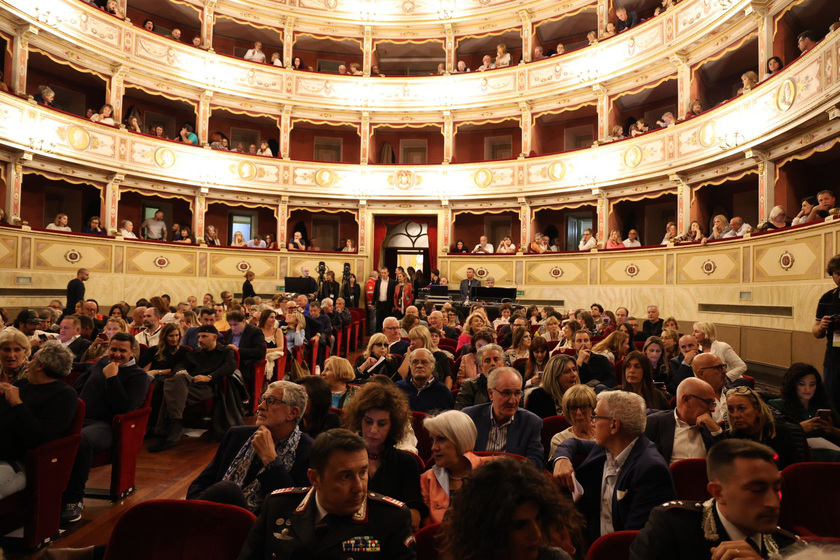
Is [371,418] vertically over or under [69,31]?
under

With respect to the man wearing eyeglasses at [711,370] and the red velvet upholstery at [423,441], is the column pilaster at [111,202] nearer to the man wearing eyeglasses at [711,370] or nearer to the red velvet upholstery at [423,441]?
the red velvet upholstery at [423,441]

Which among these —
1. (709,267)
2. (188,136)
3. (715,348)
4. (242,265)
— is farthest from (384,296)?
(715,348)

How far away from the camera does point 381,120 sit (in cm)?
1552

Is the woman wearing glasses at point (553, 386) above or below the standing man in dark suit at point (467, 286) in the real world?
below

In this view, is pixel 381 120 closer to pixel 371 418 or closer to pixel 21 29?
pixel 21 29

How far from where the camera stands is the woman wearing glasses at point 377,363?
4188 mm

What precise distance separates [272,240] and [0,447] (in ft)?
Answer: 42.7

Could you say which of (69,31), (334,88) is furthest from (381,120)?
(69,31)

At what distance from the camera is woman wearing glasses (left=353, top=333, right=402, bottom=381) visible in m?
4.19

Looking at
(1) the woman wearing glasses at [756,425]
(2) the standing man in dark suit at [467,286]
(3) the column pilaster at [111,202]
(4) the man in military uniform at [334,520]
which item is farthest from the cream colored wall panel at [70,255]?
(1) the woman wearing glasses at [756,425]

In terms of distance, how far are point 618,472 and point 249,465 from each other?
62.2 inches

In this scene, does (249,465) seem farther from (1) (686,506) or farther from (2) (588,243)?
(2) (588,243)

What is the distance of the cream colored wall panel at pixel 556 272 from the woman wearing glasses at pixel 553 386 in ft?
30.7

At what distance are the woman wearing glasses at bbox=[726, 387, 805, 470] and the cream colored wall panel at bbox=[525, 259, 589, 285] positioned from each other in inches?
396
